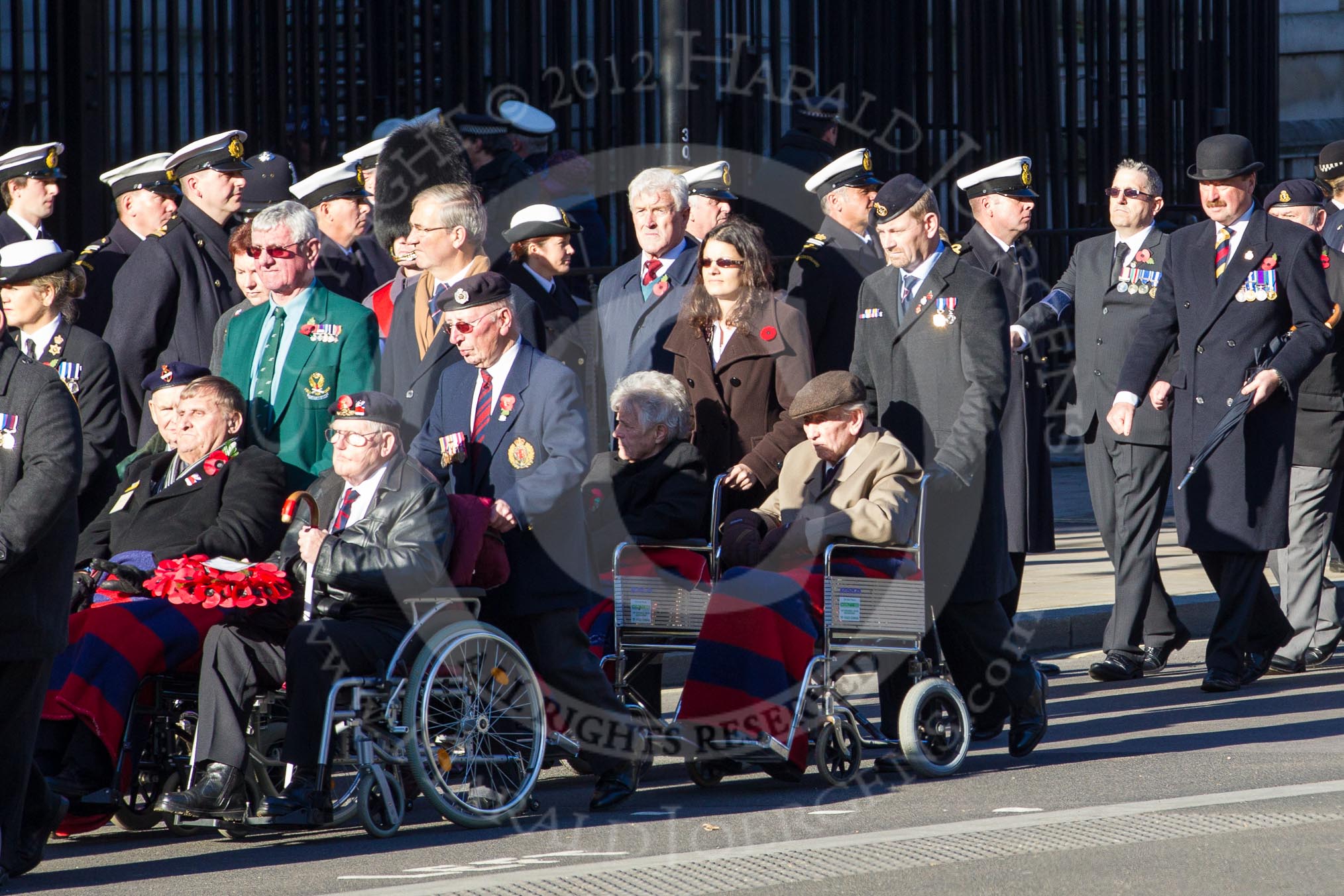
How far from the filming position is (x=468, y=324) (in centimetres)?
711

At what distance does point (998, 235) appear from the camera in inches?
377

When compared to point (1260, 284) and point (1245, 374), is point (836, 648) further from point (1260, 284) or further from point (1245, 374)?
point (1260, 284)

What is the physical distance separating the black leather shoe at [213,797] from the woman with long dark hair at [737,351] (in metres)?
2.30

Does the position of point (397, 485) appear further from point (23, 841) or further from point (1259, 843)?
point (1259, 843)

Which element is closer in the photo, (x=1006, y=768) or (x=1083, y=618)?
(x=1006, y=768)

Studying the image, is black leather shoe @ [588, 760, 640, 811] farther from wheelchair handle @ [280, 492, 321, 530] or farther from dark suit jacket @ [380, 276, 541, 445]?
dark suit jacket @ [380, 276, 541, 445]

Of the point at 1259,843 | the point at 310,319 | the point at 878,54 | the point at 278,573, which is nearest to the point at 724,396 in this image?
the point at 310,319

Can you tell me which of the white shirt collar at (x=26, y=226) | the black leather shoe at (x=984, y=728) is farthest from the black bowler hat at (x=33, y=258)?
the black leather shoe at (x=984, y=728)

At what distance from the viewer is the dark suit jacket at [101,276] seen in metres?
9.31

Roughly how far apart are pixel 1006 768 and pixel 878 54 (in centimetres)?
677

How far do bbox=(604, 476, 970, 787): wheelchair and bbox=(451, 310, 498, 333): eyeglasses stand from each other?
920mm

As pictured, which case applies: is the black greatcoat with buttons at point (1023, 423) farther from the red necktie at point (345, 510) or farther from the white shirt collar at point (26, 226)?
the white shirt collar at point (26, 226)

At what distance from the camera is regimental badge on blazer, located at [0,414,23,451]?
5766 mm

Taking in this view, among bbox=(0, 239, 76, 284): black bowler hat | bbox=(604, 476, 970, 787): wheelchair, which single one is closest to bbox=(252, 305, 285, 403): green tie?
bbox=(0, 239, 76, 284): black bowler hat
